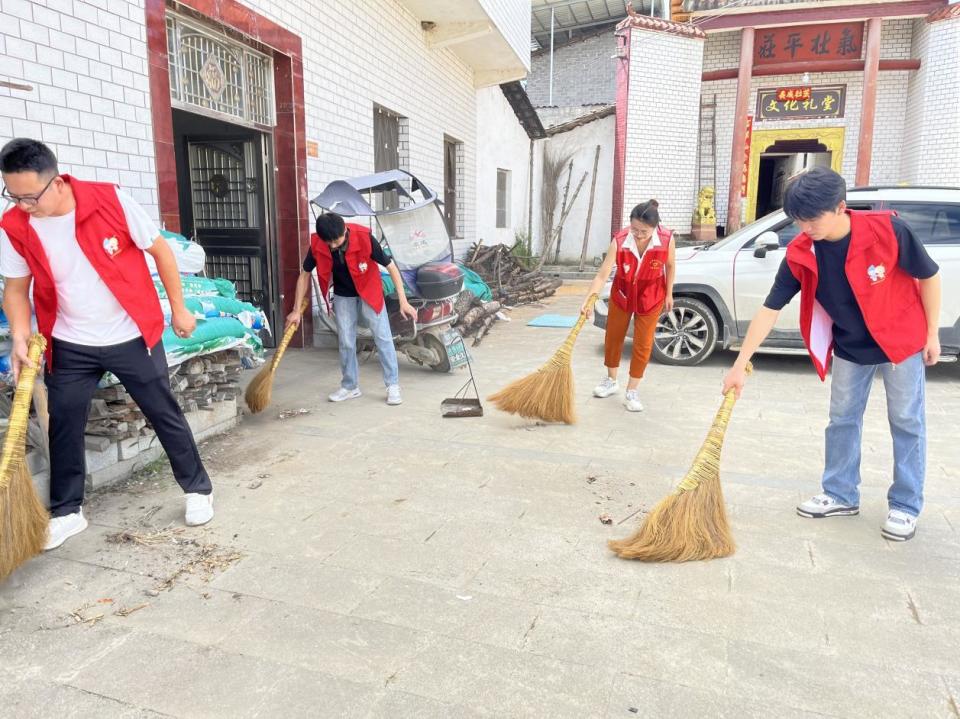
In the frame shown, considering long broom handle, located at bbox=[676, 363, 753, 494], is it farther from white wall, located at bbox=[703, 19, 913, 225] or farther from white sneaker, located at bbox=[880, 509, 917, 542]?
white wall, located at bbox=[703, 19, 913, 225]

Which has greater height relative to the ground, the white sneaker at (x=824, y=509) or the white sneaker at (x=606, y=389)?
the white sneaker at (x=606, y=389)

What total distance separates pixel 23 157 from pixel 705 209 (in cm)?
1365

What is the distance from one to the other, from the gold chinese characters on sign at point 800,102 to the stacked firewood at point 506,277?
6.00 meters

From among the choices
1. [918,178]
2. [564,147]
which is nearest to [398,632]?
[918,178]

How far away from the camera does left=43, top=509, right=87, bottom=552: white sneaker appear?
10.00 feet

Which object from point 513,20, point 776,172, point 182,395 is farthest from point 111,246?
point 776,172

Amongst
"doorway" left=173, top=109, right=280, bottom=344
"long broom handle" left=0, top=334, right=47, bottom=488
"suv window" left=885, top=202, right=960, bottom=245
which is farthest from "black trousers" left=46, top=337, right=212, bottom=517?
"suv window" left=885, top=202, right=960, bottom=245

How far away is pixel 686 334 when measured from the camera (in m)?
6.88

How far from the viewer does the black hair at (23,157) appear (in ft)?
8.40

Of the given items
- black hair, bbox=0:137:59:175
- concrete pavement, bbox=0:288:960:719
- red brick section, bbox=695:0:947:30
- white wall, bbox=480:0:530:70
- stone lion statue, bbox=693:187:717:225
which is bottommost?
concrete pavement, bbox=0:288:960:719

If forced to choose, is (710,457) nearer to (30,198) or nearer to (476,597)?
(476,597)

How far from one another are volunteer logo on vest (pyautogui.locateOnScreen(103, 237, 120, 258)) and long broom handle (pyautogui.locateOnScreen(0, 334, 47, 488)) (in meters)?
0.44

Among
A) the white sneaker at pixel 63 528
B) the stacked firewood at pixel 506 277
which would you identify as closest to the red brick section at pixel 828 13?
the stacked firewood at pixel 506 277

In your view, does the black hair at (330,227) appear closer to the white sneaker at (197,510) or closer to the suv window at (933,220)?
the white sneaker at (197,510)
